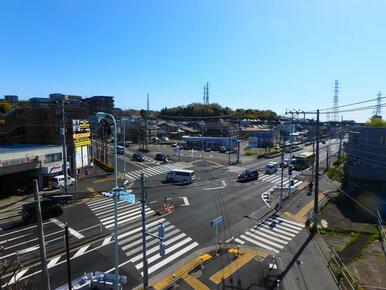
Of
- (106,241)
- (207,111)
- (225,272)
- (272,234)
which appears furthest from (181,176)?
(207,111)

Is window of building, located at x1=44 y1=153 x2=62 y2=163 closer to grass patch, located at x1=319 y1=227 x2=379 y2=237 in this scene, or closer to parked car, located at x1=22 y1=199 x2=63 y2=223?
parked car, located at x1=22 y1=199 x2=63 y2=223

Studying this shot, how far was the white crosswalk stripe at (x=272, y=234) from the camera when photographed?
62.3 ft

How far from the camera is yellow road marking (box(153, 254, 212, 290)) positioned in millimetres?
14008

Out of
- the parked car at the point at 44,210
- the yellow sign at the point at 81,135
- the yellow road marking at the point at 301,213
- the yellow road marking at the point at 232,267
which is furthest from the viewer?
the yellow sign at the point at 81,135

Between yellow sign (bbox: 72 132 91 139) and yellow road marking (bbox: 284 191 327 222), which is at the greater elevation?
yellow sign (bbox: 72 132 91 139)

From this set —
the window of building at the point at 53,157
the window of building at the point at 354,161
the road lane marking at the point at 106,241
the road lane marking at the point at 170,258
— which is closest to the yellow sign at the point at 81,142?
the window of building at the point at 53,157

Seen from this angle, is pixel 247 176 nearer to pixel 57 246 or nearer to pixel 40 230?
pixel 57 246

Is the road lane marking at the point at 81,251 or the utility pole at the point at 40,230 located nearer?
the utility pole at the point at 40,230

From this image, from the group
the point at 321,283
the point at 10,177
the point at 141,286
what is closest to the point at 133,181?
the point at 10,177

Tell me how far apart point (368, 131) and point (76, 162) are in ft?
110

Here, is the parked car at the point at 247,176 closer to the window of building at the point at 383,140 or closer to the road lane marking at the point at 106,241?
the window of building at the point at 383,140

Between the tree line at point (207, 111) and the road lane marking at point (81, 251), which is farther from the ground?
the tree line at point (207, 111)

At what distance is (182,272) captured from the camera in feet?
49.9

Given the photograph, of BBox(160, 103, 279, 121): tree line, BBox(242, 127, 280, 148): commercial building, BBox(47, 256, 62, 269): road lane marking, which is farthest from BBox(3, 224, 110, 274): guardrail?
BBox(160, 103, 279, 121): tree line
